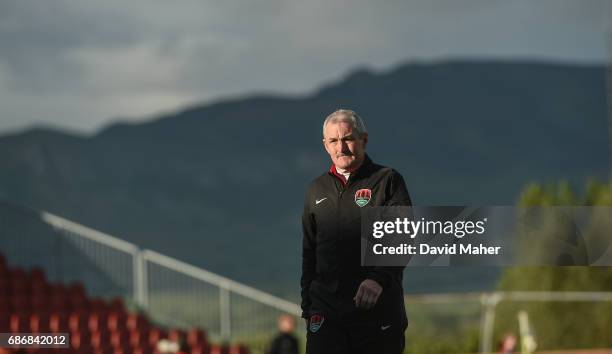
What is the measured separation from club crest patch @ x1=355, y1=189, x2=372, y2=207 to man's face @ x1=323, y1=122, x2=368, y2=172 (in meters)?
0.12

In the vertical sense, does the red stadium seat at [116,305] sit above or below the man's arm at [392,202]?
above

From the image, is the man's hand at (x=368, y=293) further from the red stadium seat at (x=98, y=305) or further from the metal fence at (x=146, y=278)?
the red stadium seat at (x=98, y=305)

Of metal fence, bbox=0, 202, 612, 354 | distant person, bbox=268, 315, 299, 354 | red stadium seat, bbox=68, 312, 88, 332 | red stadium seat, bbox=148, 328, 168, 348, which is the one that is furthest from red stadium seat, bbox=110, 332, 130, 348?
distant person, bbox=268, 315, 299, 354

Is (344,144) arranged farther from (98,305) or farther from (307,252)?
(98,305)

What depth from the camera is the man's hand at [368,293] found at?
4.52m

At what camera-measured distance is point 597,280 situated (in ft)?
149

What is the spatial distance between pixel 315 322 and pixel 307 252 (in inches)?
11.7

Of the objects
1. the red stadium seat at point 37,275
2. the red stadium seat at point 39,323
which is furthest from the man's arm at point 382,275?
the red stadium seat at point 37,275

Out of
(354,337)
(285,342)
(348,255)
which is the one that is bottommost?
(354,337)

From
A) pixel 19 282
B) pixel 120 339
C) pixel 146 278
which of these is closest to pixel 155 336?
pixel 120 339

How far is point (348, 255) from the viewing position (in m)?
4.58

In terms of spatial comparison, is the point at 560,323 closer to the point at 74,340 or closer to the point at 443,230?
the point at 74,340

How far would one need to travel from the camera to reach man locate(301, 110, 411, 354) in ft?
14.9

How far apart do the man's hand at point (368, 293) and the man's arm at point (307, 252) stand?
12.3 inches
